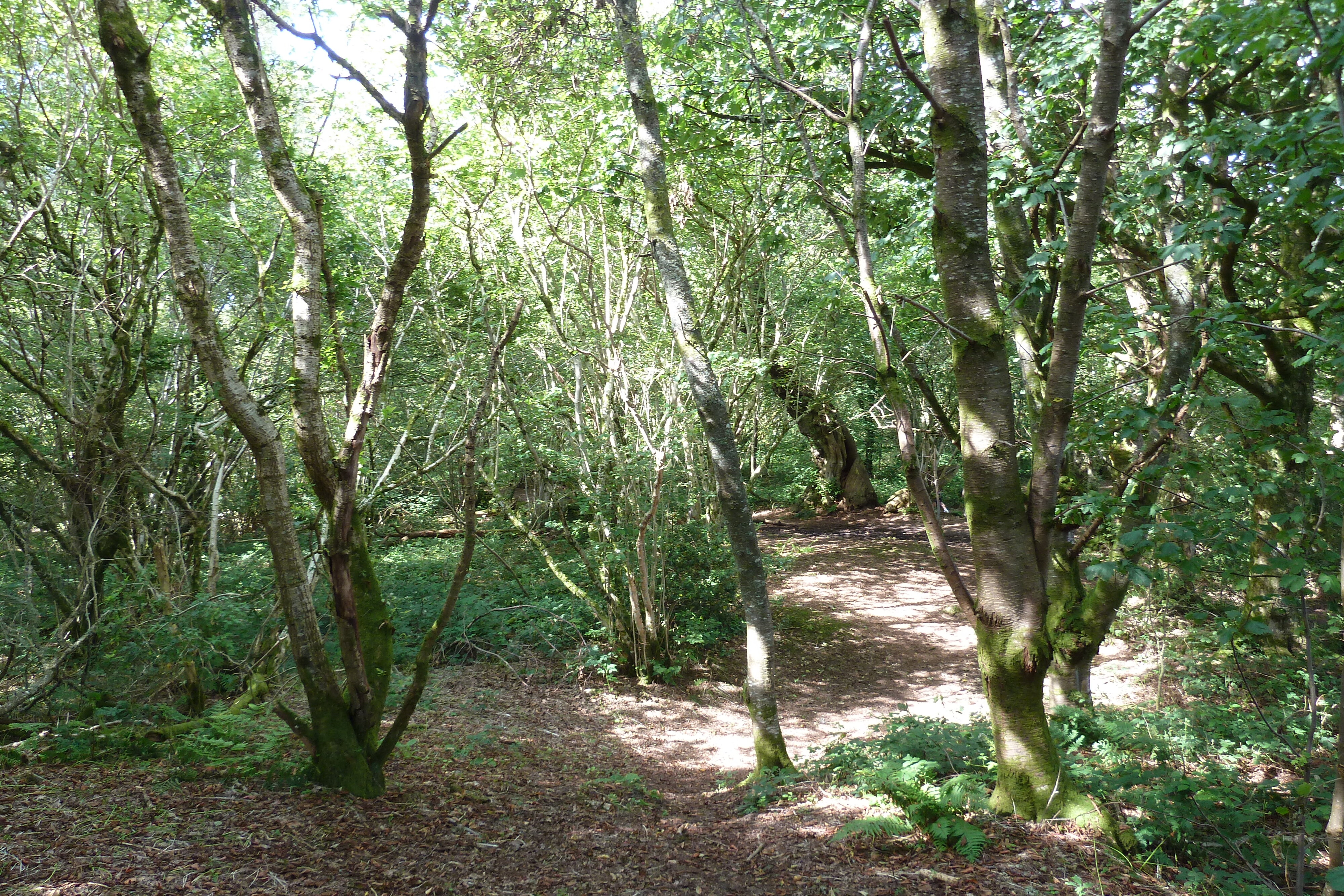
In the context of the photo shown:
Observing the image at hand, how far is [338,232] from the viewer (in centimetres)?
877

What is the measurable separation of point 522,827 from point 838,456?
50.3 ft

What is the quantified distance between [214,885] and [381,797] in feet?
4.00

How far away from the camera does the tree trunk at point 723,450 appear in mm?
5227

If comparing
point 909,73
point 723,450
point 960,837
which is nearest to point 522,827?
point 960,837

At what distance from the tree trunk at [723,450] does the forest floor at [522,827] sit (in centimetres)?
60

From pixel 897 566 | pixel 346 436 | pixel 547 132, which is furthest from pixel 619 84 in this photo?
pixel 897 566

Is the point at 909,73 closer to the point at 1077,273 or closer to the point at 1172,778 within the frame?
the point at 1077,273

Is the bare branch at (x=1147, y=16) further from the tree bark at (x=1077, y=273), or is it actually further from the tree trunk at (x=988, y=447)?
the tree trunk at (x=988, y=447)

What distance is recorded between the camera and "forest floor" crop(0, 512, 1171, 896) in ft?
10.1

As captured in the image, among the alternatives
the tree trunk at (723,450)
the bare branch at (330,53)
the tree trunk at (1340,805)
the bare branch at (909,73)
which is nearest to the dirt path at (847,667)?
the tree trunk at (723,450)

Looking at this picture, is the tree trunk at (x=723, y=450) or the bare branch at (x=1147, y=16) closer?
the bare branch at (x=1147, y=16)

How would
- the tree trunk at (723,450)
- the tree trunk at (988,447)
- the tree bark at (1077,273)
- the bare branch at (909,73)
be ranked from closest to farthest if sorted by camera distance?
the tree bark at (1077,273) → the bare branch at (909,73) → the tree trunk at (988,447) → the tree trunk at (723,450)

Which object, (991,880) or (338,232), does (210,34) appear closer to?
(338,232)

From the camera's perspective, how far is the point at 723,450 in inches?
206
